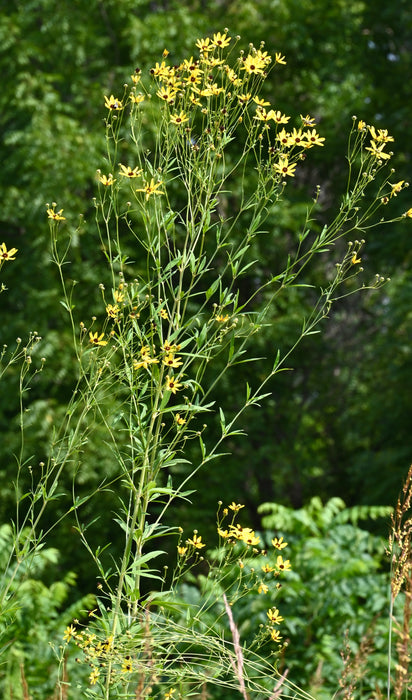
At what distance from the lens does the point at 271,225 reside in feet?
26.8

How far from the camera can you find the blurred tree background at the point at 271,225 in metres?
7.46

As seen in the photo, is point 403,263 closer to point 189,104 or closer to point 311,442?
point 311,442

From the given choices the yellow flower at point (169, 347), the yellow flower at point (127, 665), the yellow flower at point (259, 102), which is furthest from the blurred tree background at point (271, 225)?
the yellow flower at point (127, 665)

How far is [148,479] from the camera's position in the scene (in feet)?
6.39

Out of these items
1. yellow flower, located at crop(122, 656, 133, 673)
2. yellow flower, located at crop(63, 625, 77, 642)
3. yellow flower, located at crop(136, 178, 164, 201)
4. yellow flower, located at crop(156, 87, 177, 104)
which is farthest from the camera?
yellow flower, located at crop(156, 87, 177, 104)

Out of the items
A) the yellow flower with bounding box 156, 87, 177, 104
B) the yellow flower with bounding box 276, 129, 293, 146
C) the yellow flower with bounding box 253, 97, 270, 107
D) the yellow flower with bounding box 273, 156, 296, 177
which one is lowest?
the yellow flower with bounding box 273, 156, 296, 177

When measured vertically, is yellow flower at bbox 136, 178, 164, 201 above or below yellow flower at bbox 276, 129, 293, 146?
below

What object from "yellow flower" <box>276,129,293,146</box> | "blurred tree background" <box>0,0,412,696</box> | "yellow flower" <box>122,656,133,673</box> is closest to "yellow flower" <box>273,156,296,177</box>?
"yellow flower" <box>276,129,293,146</box>

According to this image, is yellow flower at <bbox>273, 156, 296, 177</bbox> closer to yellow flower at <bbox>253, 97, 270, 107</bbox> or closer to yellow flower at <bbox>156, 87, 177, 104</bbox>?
yellow flower at <bbox>253, 97, 270, 107</bbox>

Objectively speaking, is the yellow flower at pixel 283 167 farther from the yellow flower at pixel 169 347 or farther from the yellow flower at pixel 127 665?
the yellow flower at pixel 127 665

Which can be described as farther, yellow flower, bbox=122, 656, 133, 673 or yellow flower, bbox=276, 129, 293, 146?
yellow flower, bbox=276, 129, 293, 146

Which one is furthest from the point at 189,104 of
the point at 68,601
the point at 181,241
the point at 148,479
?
the point at 68,601

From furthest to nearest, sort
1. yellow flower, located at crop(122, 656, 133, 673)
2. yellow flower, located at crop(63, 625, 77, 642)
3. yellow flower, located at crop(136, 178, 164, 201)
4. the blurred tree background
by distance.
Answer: the blurred tree background < yellow flower, located at crop(136, 178, 164, 201) < yellow flower, located at crop(63, 625, 77, 642) < yellow flower, located at crop(122, 656, 133, 673)

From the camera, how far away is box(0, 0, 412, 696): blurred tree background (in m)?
7.46
